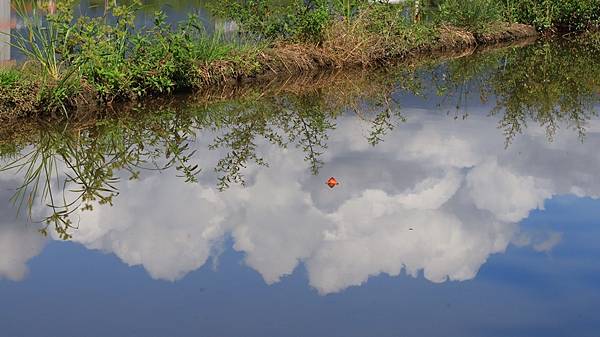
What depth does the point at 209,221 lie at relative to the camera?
649cm

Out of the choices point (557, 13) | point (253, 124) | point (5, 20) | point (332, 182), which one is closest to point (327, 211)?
point (332, 182)

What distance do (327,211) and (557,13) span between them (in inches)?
595

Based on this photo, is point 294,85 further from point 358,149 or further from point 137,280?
point 137,280

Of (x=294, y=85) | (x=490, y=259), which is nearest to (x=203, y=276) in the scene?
(x=490, y=259)

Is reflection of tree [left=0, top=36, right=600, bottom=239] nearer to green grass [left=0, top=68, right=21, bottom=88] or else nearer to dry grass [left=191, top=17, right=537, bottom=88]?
dry grass [left=191, top=17, right=537, bottom=88]

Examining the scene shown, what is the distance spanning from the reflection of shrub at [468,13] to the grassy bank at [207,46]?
2 centimetres

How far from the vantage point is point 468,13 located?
17.5m

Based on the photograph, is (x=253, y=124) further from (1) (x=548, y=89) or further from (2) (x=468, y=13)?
(2) (x=468, y=13)

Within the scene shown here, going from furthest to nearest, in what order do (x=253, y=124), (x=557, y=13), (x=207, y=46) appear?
(x=557, y=13) < (x=207, y=46) < (x=253, y=124)

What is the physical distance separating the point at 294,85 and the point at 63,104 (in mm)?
3565

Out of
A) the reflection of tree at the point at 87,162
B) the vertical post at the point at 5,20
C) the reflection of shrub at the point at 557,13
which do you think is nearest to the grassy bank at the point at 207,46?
the vertical post at the point at 5,20

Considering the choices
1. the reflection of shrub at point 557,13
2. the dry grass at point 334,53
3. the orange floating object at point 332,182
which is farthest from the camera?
the reflection of shrub at point 557,13

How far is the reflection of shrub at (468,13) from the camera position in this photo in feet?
56.6

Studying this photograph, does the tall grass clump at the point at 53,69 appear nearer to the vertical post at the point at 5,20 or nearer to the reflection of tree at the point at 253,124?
the reflection of tree at the point at 253,124
